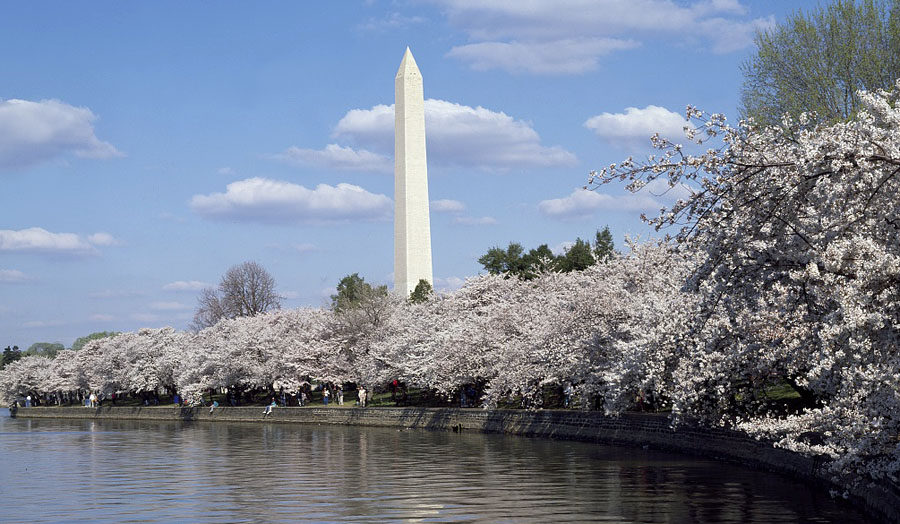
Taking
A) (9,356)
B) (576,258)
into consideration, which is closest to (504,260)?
(576,258)

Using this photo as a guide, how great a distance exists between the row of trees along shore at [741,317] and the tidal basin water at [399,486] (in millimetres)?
1858

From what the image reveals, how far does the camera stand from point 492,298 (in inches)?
2581

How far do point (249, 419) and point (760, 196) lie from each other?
55298 millimetres

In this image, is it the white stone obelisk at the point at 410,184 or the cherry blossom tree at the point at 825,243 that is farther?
the white stone obelisk at the point at 410,184

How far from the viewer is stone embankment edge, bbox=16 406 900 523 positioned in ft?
71.1

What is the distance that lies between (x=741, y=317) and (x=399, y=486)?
928 cm

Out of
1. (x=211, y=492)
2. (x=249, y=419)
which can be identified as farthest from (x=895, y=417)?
(x=249, y=419)

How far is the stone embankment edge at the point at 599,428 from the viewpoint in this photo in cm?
2167

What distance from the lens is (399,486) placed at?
1013 inches

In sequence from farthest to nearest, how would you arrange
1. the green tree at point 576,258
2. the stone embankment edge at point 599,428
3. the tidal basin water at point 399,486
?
the green tree at point 576,258
the stone embankment edge at point 599,428
the tidal basin water at point 399,486

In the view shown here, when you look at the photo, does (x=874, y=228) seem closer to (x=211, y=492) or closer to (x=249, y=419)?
(x=211, y=492)

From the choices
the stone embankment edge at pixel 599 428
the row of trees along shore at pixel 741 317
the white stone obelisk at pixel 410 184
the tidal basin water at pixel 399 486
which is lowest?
the tidal basin water at pixel 399 486

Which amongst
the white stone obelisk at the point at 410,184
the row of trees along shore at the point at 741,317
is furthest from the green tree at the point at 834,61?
the white stone obelisk at the point at 410,184

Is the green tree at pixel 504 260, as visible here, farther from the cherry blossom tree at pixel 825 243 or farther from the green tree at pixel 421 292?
the cherry blossom tree at pixel 825 243
